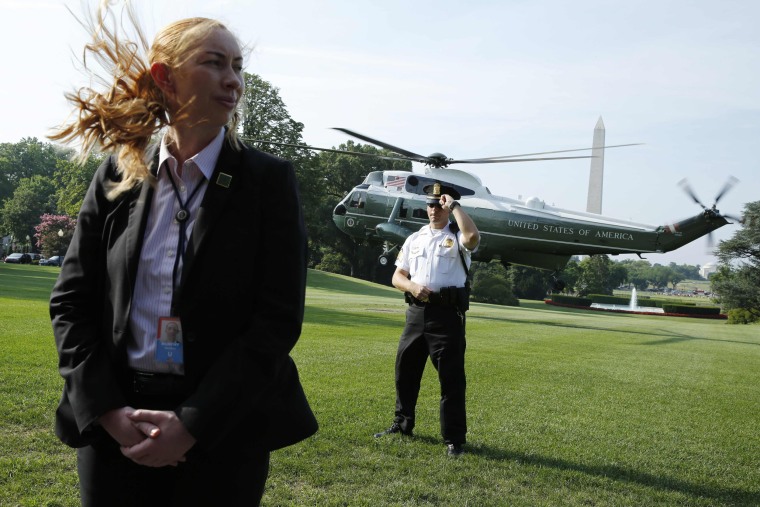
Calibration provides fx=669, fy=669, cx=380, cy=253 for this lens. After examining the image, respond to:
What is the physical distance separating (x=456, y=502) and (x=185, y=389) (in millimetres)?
2951

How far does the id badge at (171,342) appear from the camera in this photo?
1.87 meters

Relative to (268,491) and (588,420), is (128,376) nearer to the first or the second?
(268,491)

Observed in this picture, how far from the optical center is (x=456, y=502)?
14.2ft

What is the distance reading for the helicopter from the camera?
2436 cm

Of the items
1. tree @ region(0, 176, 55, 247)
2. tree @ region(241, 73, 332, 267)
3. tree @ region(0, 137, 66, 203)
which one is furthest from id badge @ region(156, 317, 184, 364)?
tree @ region(0, 137, 66, 203)

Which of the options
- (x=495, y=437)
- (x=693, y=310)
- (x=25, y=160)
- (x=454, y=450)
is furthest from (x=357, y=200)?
(x=25, y=160)

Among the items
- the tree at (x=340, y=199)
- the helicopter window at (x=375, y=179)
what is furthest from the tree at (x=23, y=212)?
the helicopter window at (x=375, y=179)

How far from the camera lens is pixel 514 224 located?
990 inches

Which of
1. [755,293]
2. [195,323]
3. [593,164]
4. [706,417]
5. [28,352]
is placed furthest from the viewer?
[593,164]

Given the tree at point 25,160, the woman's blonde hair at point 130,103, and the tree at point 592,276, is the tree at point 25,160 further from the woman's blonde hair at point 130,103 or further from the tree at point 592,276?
the woman's blonde hair at point 130,103

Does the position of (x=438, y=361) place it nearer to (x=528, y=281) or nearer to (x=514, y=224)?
(x=514, y=224)

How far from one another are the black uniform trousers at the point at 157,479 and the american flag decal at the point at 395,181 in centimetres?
2426

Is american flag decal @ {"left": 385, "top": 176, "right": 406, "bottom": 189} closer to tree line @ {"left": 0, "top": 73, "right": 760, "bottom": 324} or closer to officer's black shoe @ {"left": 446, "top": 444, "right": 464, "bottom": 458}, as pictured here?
tree line @ {"left": 0, "top": 73, "right": 760, "bottom": 324}

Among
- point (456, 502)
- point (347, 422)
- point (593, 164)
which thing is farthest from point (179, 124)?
point (593, 164)
